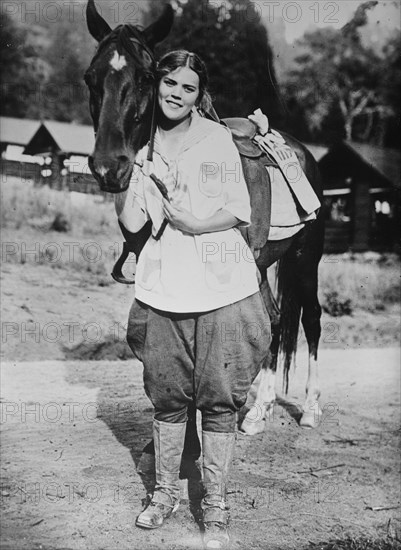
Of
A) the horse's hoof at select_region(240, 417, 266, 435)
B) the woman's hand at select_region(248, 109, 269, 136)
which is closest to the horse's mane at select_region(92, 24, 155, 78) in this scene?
the woman's hand at select_region(248, 109, 269, 136)

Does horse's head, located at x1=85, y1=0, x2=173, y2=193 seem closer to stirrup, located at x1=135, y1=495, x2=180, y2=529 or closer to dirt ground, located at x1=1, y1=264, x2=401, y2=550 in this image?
stirrup, located at x1=135, y1=495, x2=180, y2=529

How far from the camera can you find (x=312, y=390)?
373 cm

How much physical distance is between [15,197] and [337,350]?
2.88m

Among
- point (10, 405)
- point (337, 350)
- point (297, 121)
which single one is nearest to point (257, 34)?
point (297, 121)

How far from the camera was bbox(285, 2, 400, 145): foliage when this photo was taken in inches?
177

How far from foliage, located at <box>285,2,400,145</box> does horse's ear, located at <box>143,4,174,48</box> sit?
1828 millimetres

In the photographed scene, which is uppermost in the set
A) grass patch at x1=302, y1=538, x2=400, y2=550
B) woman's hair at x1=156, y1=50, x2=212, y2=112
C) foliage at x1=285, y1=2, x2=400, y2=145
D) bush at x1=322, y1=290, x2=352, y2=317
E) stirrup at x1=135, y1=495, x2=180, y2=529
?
foliage at x1=285, y1=2, x2=400, y2=145

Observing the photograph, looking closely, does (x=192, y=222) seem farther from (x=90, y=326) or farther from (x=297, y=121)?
(x=297, y=121)

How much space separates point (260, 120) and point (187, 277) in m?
1.09

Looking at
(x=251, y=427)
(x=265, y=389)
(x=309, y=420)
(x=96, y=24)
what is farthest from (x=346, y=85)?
(x=96, y=24)

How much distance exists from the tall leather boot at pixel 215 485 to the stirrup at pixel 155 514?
156 mm

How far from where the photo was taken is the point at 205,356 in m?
2.27

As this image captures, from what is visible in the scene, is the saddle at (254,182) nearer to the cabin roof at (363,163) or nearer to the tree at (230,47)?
the tree at (230,47)

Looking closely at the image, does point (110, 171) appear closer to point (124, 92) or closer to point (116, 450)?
point (124, 92)
